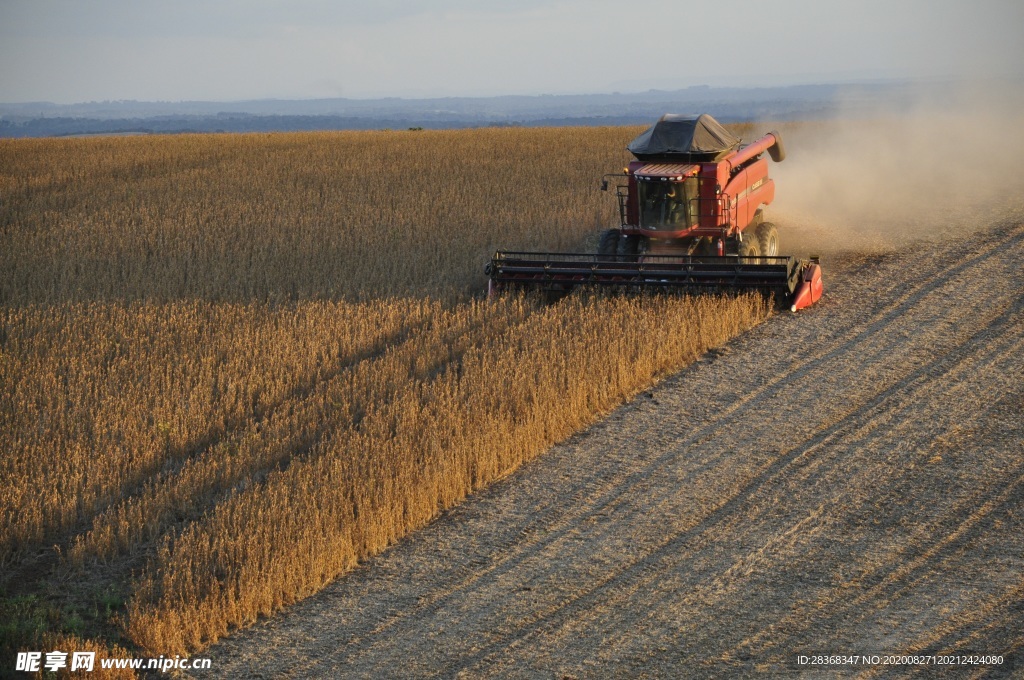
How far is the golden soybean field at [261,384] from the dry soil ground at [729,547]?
402mm

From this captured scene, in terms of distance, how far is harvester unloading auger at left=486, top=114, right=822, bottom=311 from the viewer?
467 inches

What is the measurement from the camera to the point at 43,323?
1192cm

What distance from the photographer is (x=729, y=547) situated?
21.9 ft

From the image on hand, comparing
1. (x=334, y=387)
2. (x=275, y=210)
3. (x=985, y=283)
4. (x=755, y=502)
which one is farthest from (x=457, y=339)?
(x=275, y=210)

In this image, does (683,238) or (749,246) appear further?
(683,238)

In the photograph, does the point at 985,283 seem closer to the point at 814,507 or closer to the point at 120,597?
the point at 814,507

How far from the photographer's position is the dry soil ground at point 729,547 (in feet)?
18.4

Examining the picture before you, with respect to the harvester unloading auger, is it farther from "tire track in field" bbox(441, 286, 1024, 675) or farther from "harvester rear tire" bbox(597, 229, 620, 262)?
"tire track in field" bbox(441, 286, 1024, 675)

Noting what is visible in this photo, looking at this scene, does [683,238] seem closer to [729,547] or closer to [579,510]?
[579,510]

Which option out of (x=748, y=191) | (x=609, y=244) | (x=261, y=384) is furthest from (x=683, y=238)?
(x=261, y=384)

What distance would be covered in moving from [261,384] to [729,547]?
4.87 metres

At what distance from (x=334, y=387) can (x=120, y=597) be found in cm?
348

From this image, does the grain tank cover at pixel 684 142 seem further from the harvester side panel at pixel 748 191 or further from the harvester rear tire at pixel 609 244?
the harvester rear tire at pixel 609 244

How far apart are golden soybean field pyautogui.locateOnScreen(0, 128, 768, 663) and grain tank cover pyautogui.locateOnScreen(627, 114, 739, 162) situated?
2222 millimetres
